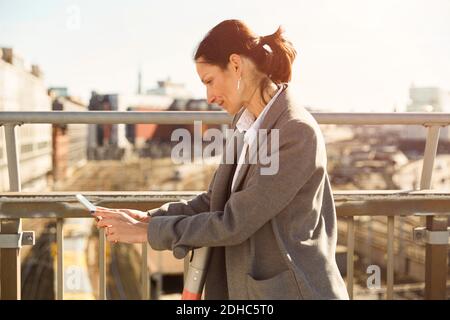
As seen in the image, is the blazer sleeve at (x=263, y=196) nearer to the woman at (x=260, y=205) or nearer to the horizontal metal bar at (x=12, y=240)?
the woman at (x=260, y=205)

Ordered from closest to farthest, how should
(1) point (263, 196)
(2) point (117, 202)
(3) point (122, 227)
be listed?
(1) point (263, 196) → (3) point (122, 227) → (2) point (117, 202)

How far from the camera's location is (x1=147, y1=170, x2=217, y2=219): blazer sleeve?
1889 millimetres

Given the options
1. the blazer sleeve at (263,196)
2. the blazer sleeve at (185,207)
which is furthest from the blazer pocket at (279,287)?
the blazer sleeve at (185,207)

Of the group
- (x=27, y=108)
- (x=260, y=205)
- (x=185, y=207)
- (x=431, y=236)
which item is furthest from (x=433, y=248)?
(x=27, y=108)

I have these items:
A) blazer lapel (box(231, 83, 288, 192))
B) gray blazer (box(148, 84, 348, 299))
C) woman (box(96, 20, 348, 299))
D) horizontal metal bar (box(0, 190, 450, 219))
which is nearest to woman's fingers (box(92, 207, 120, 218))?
woman (box(96, 20, 348, 299))

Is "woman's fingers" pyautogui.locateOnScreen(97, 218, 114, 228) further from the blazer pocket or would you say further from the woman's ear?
the woman's ear

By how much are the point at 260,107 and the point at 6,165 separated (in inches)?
55.0

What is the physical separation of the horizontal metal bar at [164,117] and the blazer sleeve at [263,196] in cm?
108

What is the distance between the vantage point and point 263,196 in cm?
162

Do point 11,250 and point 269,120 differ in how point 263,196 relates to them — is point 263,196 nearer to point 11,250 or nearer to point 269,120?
point 269,120

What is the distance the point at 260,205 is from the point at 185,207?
0.37 metres

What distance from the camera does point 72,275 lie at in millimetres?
2824

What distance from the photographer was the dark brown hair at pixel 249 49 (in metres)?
1.72
